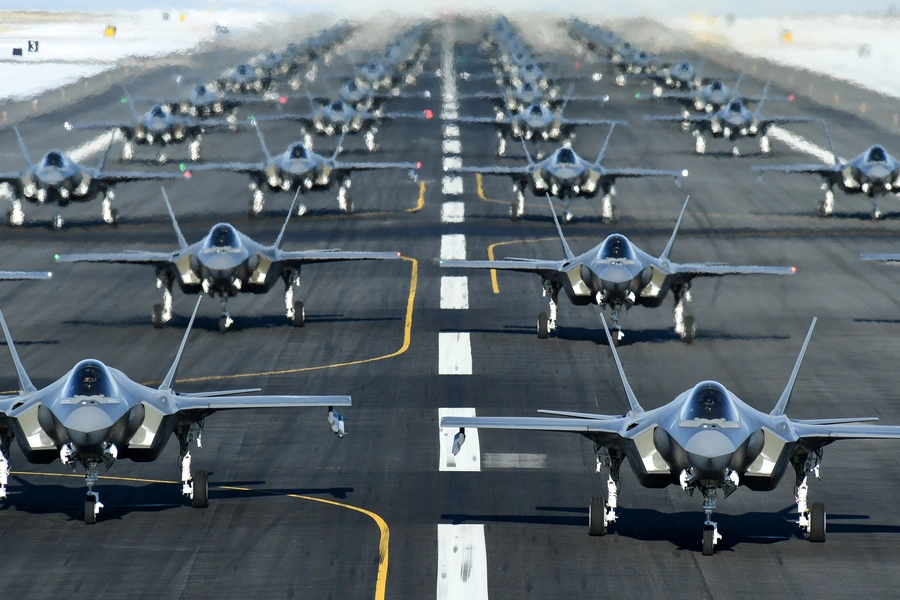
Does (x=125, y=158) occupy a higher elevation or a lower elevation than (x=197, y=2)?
higher

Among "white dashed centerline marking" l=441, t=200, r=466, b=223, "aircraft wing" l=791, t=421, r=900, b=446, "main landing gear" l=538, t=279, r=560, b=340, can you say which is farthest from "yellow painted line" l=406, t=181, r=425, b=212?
"aircraft wing" l=791, t=421, r=900, b=446

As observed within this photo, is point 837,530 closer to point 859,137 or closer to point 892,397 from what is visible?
point 892,397

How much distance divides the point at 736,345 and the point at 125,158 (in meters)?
51.9

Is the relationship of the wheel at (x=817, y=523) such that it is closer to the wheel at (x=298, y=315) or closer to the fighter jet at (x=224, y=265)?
the fighter jet at (x=224, y=265)

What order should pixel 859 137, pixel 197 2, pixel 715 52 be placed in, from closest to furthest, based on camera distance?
pixel 859 137 → pixel 715 52 → pixel 197 2

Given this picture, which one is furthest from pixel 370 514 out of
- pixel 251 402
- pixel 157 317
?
pixel 157 317

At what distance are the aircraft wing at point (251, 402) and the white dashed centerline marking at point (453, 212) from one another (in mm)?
39894

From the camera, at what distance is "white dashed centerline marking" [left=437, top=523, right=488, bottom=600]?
73.4ft

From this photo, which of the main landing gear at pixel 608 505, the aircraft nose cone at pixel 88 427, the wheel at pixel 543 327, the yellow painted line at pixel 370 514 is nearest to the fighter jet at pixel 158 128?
the wheel at pixel 543 327

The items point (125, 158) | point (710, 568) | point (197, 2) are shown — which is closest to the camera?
point (710, 568)

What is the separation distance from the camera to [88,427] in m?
23.7

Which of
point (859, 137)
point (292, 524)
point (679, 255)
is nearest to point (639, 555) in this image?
point (292, 524)

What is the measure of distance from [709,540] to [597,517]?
198 cm

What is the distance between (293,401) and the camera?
25859 millimetres
